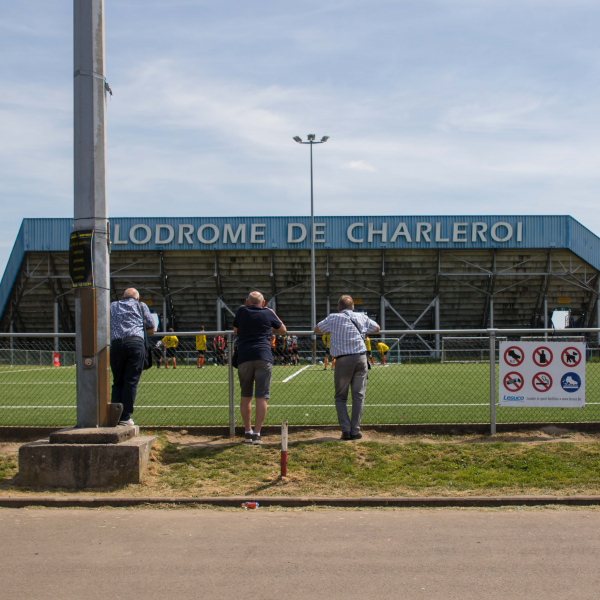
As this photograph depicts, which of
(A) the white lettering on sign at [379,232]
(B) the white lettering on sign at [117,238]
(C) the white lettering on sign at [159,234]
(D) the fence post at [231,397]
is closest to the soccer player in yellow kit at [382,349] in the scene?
(D) the fence post at [231,397]

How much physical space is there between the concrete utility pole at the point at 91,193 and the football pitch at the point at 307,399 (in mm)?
2416

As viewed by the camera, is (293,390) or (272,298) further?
(272,298)

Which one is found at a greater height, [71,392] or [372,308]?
[372,308]

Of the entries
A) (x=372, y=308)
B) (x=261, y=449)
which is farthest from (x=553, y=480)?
(x=372, y=308)

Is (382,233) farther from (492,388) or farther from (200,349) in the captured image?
(492,388)

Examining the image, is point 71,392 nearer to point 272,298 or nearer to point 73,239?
point 73,239

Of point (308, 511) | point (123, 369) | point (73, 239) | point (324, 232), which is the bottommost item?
point (308, 511)

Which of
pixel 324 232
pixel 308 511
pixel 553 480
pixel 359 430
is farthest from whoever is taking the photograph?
pixel 324 232

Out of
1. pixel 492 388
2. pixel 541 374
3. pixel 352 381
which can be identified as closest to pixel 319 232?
pixel 541 374

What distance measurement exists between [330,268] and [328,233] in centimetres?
224

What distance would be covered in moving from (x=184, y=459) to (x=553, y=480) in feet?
12.9

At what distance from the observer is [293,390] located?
48.2 feet

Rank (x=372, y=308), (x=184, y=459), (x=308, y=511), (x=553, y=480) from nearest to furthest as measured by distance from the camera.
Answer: (x=308, y=511) → (x=553, y=480) → (x=184, y=459) → (x=372, y=308)

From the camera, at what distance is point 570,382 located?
8656mm
